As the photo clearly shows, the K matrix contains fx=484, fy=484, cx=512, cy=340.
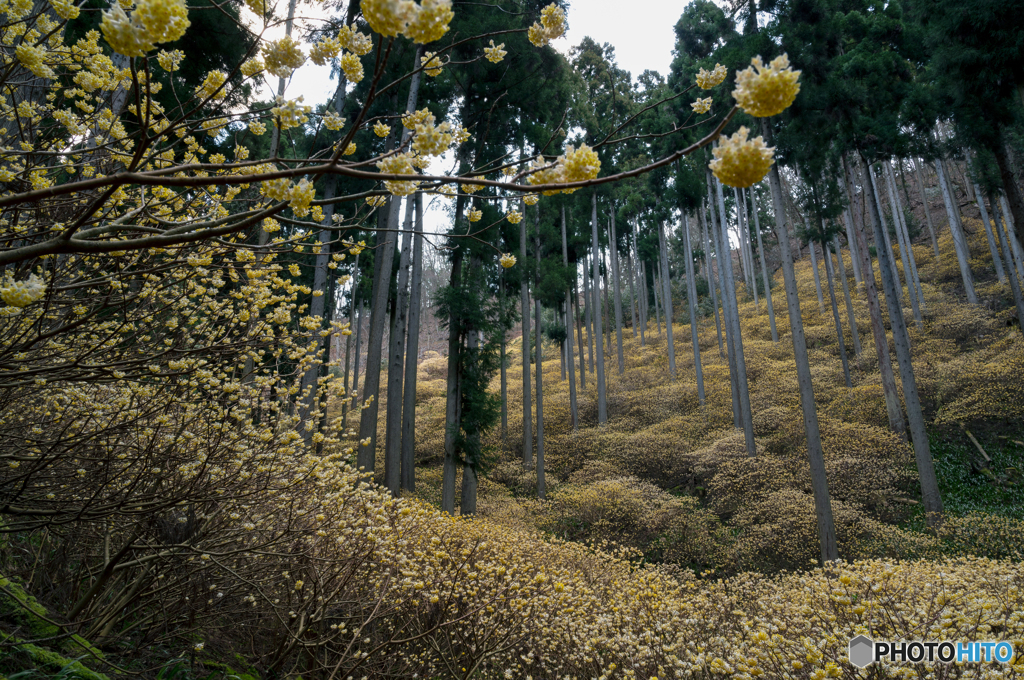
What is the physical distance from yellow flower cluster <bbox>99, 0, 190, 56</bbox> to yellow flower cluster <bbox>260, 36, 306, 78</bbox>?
586 mm

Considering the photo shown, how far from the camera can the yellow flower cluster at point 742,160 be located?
44.6 inches

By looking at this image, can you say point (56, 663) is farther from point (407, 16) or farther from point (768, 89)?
point (768, 89)

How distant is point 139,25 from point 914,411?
37.7 ft

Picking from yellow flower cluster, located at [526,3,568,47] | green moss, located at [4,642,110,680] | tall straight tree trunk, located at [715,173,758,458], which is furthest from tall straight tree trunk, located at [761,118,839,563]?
green moss, located at [4,642,110,680]

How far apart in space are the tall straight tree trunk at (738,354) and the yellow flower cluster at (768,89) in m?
10.9

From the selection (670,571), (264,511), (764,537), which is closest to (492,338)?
(670,571)

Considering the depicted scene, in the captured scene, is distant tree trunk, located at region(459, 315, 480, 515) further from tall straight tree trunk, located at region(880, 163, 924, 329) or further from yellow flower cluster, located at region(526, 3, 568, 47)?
tall straight tree trunk, located at region(880, 163, 924, 329)

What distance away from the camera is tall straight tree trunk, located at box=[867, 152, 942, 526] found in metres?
8.33

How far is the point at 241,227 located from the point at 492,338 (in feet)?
29.4

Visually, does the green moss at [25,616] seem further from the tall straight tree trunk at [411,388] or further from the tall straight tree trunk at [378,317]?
the tall straight tree trunk at [411,388]

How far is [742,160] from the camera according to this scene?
1.14 metres

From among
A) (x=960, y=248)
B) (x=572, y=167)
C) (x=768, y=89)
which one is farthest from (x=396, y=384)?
(x=960, y=248)

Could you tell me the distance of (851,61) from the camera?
1075cm

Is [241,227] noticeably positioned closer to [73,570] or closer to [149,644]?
[149,644]
